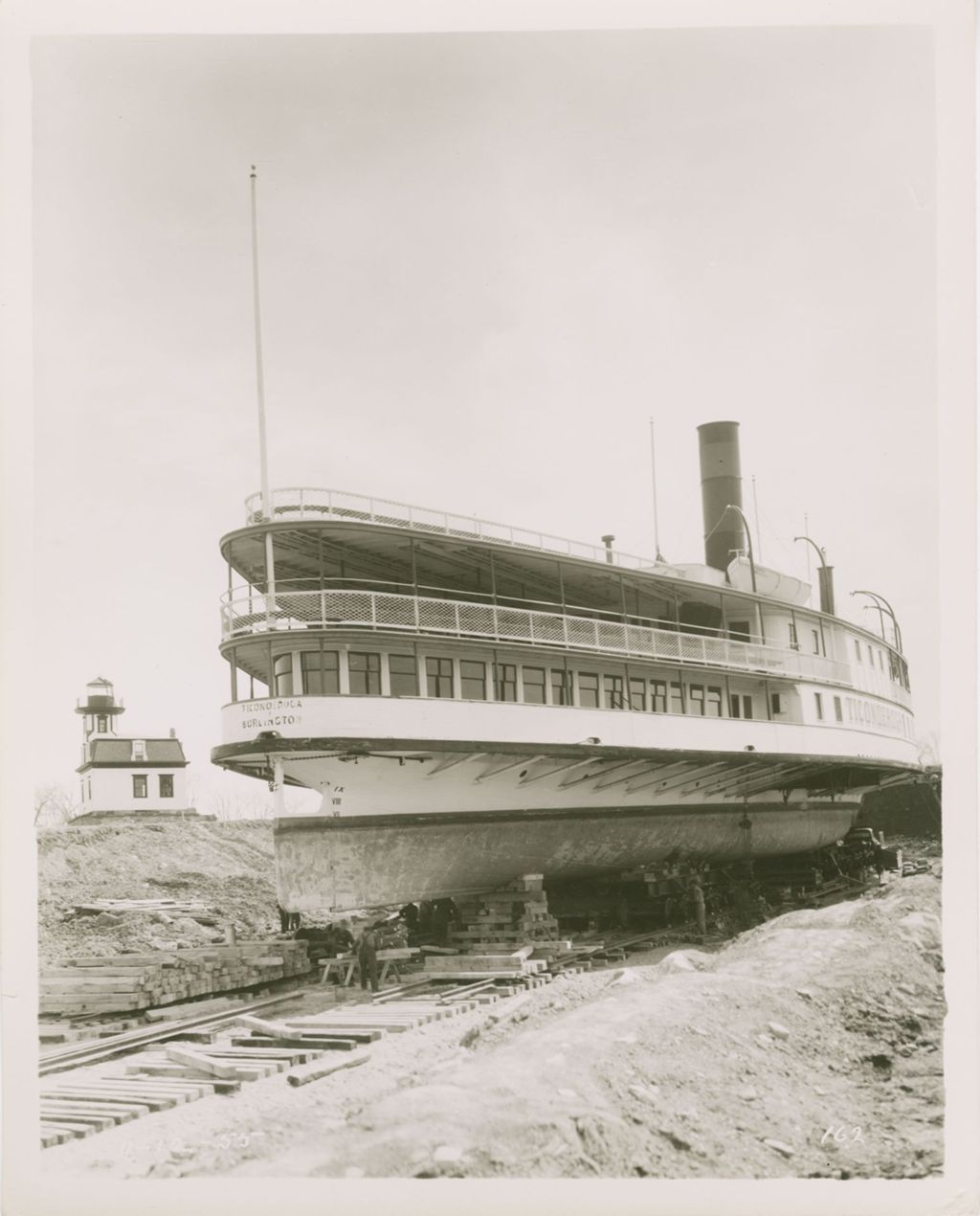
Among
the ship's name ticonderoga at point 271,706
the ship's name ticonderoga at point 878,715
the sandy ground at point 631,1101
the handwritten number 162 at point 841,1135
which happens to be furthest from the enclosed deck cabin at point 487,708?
the handwritten number 162 at point 841,1135

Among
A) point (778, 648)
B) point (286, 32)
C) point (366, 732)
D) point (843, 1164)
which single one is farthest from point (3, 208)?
point (778, 648)

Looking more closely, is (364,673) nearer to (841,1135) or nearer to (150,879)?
(841,1135)

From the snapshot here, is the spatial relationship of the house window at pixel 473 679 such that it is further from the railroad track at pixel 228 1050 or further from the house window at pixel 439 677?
the railroad track at pixel 228 1050

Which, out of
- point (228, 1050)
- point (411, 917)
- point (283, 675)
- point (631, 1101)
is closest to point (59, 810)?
point (411, 917)

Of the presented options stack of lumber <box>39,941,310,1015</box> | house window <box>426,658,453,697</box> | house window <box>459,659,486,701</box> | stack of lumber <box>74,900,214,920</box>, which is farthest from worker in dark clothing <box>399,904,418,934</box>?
stack of lumber <box>74,900,214,920</box>

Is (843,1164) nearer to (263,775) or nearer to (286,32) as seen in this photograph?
(263,775)
